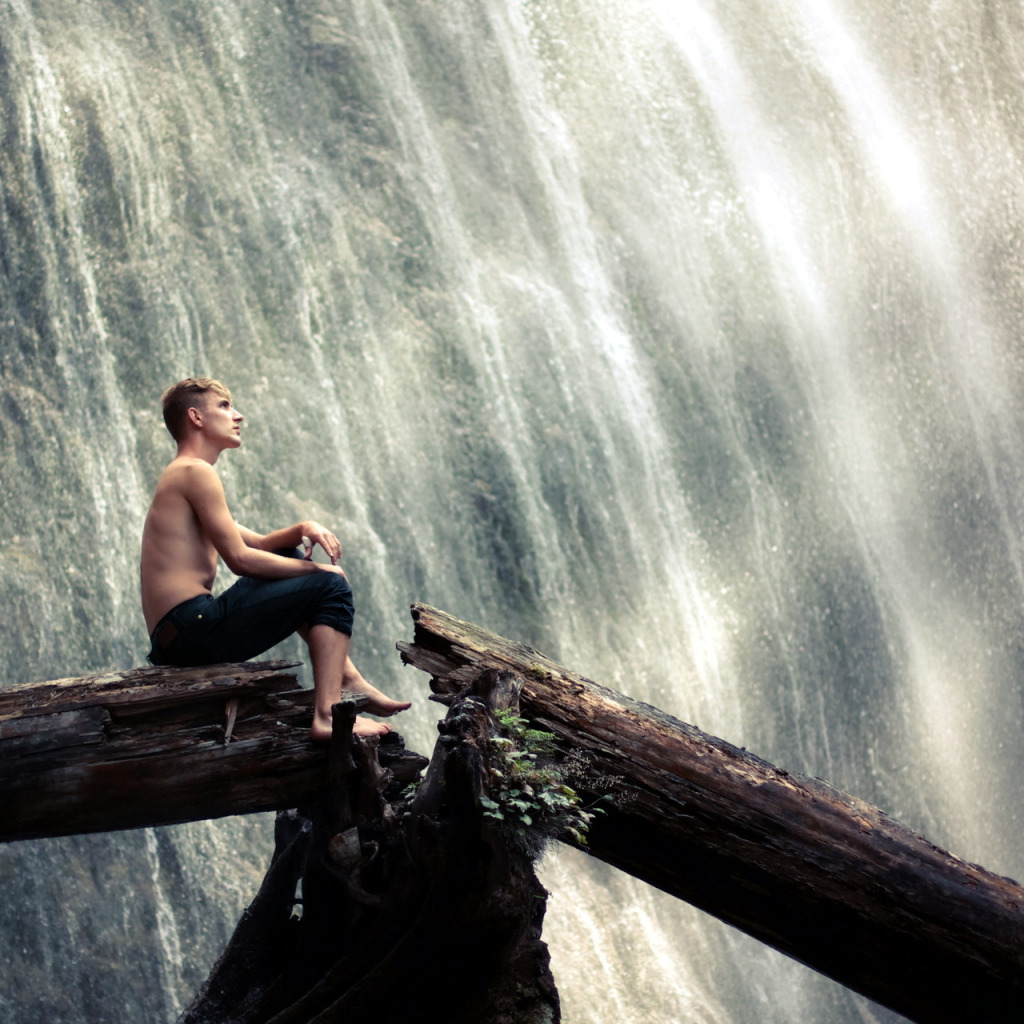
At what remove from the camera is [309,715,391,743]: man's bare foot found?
117 inches

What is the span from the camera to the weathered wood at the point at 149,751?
2844mm

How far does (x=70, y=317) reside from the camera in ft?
24.7

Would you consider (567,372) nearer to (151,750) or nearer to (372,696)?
(372,696)

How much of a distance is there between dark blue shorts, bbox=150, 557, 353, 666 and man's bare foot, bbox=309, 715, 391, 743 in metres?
0.27

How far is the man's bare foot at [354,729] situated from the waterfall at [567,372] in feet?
11.6

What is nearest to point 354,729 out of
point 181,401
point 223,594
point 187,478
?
point 223,594

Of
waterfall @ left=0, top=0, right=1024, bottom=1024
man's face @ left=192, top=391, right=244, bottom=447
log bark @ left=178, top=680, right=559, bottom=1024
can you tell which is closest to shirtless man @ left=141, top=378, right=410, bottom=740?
man's face @ left=192, top=391, right=244, bottom=447

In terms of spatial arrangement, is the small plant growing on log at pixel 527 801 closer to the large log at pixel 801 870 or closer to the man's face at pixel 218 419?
the large log at pixel 801 870

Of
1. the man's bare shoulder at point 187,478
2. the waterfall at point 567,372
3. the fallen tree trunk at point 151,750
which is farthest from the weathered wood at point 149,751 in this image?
the waterfall at point 567,372

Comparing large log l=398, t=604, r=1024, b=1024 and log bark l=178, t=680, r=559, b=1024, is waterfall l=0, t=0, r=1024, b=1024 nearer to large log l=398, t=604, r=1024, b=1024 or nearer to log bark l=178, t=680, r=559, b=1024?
log bark l=178, t=680, r=559, b=1024

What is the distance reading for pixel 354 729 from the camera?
307cm

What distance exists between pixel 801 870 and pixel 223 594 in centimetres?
186

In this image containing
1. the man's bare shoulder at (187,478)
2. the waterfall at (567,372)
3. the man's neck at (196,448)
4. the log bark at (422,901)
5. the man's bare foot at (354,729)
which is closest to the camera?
the log bark at (422,901)

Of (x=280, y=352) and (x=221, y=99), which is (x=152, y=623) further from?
(x=221, y=99)
